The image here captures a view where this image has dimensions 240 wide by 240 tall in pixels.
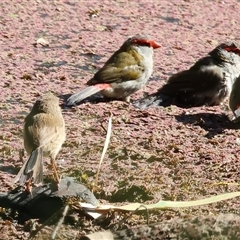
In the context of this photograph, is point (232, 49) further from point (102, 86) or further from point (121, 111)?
A: point (121, 111)

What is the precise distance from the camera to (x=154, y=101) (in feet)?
26.2

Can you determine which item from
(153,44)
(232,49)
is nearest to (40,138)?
(153,44)

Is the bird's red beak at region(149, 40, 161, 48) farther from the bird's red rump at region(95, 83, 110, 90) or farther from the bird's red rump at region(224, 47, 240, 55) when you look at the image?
the bird's red rump at region(95, 83, 110, 90)

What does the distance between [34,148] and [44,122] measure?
0.40 metres

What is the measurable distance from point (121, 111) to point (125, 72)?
3.05 ft

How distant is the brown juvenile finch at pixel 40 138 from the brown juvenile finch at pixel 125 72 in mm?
1727

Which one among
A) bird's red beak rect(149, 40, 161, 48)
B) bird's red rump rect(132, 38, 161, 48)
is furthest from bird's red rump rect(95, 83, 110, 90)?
bird's red beak rect(149, 40, 161, 48)

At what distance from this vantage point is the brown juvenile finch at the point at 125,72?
8.17 meters

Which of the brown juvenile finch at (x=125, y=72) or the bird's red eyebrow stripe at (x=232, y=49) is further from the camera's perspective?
the bird's red eyebrow stripe at (x=232, y=49)

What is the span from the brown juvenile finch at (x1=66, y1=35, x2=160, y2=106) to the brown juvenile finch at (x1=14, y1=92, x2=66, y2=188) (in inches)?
68.0

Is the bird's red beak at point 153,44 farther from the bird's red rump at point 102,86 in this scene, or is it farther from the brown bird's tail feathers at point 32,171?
the brown bird's tail feathers at point 32,171

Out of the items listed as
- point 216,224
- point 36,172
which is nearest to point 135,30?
point 36,172

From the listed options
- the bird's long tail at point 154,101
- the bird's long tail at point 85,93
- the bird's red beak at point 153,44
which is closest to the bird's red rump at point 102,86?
the bird's long tail at point 85,93

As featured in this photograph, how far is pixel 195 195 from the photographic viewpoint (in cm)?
548
